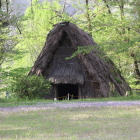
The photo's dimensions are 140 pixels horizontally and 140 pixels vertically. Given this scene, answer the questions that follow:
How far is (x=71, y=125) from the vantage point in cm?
1048

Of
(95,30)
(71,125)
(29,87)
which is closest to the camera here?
(71,125)

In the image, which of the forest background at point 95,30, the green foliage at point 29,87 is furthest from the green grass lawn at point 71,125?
the green foliage at point 29,87

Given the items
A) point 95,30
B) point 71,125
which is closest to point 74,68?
point 95,30

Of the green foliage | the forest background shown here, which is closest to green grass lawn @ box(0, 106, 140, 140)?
the forest background

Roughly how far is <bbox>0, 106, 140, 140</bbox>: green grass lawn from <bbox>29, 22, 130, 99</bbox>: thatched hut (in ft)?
33.7

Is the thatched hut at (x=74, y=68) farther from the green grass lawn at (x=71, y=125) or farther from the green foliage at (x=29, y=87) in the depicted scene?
the green grass lawn at (x=71, y=125)

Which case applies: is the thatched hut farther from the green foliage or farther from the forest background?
the green foliage

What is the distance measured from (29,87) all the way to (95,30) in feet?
45.6

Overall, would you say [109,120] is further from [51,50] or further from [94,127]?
[51,50]

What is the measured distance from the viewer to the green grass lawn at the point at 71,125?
8.66 m

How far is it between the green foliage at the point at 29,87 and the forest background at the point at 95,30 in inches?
133

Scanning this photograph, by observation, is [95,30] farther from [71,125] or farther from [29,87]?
[71,125]

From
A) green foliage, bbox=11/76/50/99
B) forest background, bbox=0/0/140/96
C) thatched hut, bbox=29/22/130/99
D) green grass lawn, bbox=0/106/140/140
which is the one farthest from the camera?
thatched hut, bbox=29/22/130/99

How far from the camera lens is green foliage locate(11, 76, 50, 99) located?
75.4ft
